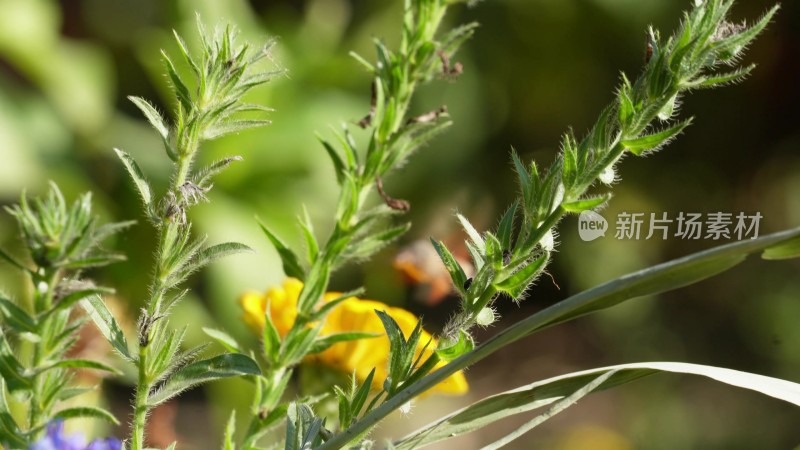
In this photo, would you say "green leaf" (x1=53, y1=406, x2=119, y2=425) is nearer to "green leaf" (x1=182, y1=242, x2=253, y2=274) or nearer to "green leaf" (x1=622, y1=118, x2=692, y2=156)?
"green leaf" (x1=182, y1=242, x2=253, y2=274)

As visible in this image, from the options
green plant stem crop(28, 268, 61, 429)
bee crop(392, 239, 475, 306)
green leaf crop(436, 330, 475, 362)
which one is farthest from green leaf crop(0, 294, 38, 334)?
bee crop(392, 239, 475, 306)

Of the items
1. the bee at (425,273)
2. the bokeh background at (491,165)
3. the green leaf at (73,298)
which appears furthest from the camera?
the bokeh background at (491,165)

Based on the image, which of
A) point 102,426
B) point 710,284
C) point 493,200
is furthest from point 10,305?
point 710,284

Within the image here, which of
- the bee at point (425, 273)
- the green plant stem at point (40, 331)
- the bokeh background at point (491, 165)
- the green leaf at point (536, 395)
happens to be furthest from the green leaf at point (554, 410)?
the bokeh background at point (491, 165)

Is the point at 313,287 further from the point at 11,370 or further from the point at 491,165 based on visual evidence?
the point at 491,165

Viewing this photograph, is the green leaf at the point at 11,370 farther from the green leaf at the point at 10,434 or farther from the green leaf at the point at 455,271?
the green leaf at the point at 455,271

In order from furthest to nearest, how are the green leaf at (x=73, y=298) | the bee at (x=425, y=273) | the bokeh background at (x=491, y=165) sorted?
the bokeh background at (x=491, y=165) < the bee at (x=425, y=273) < the green leaf at (x=73, y=298)

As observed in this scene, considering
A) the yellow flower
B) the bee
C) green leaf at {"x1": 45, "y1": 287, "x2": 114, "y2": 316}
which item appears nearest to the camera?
green leaf at {"x1": 45, "y1": 287, "x2": 114, "y2": 316}
